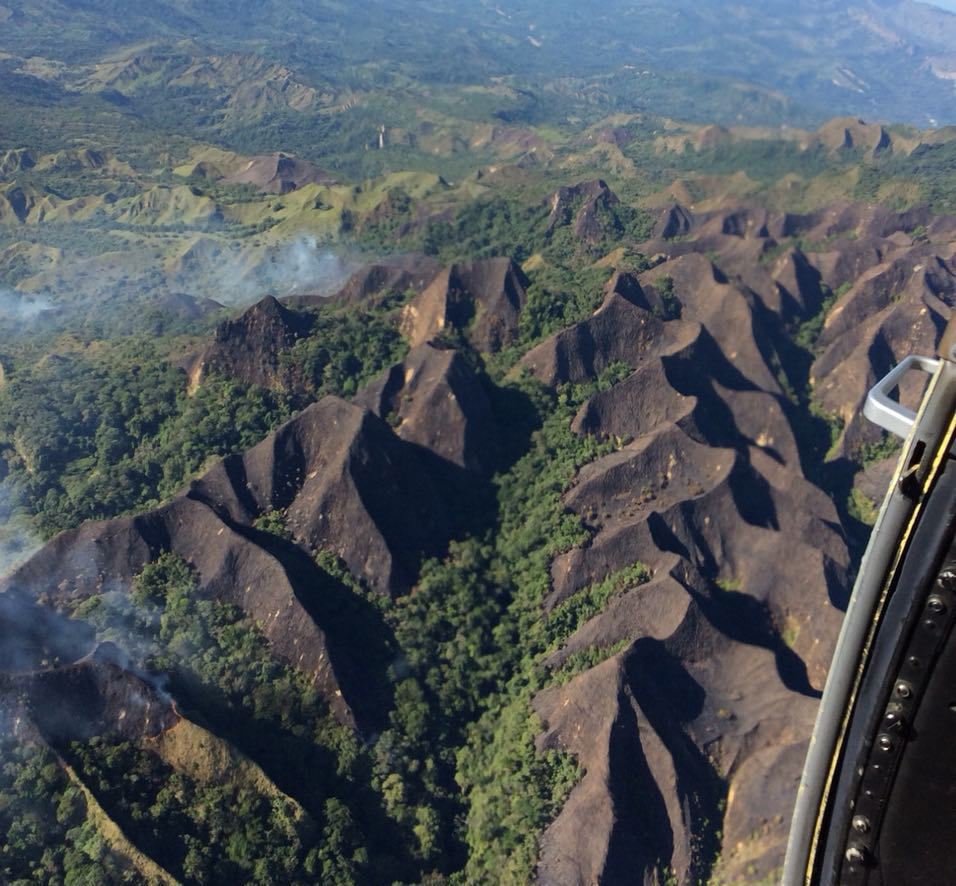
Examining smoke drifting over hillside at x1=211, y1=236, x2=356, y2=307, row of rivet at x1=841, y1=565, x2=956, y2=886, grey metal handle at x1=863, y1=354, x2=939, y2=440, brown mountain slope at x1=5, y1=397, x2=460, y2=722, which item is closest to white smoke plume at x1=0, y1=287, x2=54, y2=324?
smoke drifting over hillside at x1=211, y1=236, x2=356, y2=307

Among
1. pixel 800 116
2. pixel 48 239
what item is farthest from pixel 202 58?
pixel 800 116

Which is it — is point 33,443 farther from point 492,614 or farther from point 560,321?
point 560,321

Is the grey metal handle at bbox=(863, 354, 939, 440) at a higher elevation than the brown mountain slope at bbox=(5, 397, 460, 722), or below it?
higher

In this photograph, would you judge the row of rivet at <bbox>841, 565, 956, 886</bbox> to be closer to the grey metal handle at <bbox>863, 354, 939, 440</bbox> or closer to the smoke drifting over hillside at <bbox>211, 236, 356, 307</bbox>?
the grey metal handle at <bbox>863, 354, 939, 440</bbox>

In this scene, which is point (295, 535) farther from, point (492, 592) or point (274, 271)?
point (274, 271)

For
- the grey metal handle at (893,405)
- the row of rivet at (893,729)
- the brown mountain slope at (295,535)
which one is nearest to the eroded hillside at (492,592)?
the brown mountain slope at (295,535)

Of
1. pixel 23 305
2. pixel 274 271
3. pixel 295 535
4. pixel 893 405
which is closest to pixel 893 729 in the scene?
pixel 893 405

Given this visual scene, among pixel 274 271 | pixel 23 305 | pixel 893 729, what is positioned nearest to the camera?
pixel 893 729
